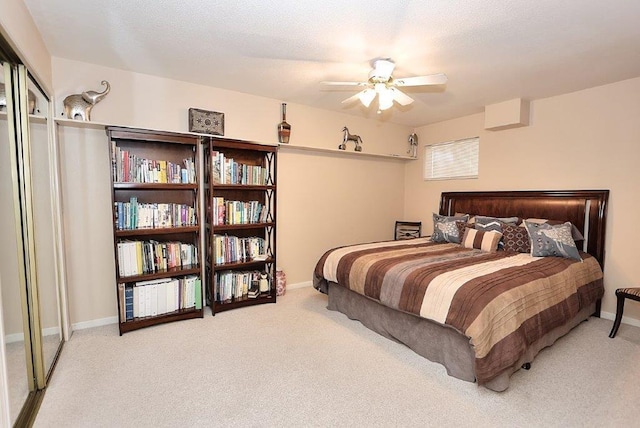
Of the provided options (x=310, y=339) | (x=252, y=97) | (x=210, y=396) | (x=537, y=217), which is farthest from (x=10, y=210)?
(x=537, y=217)

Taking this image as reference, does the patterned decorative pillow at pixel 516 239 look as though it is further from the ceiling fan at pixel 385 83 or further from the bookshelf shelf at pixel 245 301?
the bookshelf shelf at pixel 245 301

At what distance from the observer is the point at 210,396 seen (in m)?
2.00

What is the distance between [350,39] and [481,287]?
1.98 meters

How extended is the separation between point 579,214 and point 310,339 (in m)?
3.10

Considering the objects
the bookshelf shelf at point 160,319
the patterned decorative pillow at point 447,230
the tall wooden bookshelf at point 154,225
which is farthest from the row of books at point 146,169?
the patterned decorative pillow at point 447,230

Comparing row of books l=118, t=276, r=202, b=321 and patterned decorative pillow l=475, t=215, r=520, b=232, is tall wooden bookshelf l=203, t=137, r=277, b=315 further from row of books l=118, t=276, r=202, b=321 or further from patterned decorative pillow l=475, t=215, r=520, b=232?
patterned decorative pillow l=475, t=215, r=520, b=232

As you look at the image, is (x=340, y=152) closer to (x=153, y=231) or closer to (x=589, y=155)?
(x=153, y=231)

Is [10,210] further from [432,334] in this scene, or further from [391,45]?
[432,334]

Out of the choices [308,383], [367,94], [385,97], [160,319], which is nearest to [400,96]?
[385,97]

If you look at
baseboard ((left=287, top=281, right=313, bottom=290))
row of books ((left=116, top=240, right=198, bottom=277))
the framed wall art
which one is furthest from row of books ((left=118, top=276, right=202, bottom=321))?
the framed wall art

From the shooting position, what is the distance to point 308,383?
214 cm

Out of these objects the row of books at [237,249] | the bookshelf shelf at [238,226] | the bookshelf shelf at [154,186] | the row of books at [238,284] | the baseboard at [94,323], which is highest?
the bookshelf shelf at [154,186]

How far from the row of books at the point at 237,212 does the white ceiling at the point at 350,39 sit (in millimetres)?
1258

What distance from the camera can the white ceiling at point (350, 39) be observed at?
193 cm
